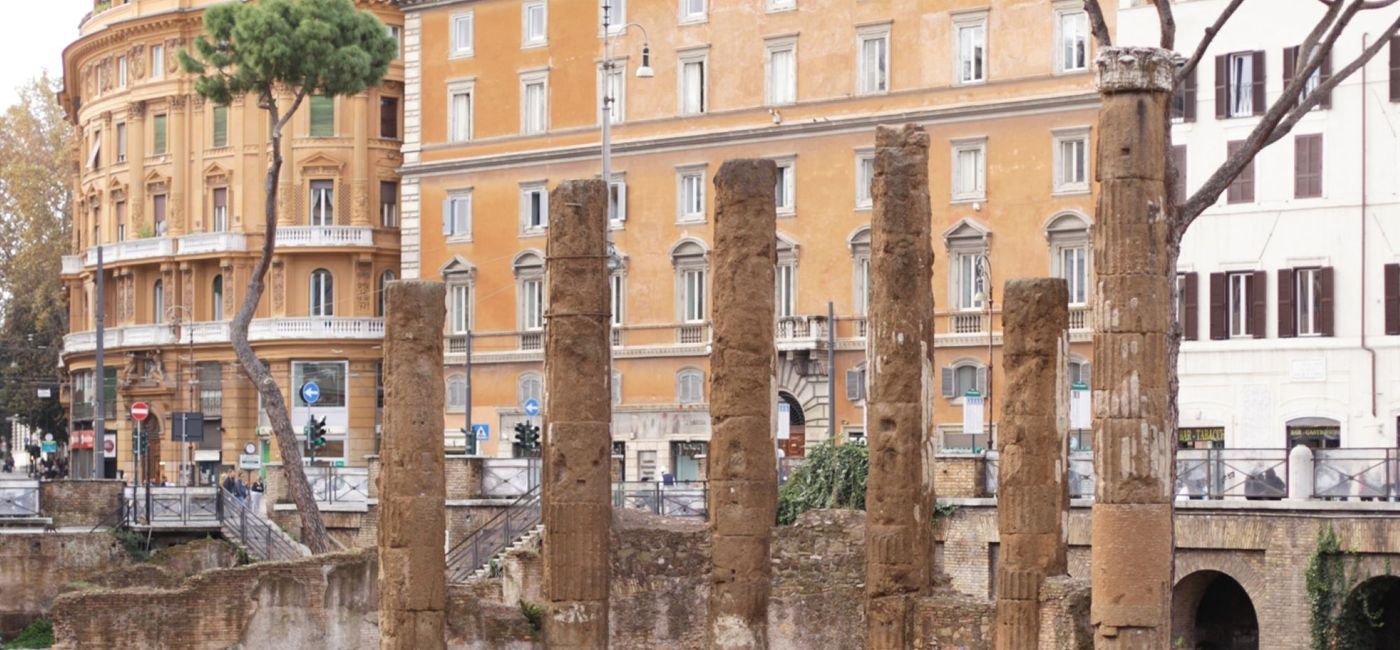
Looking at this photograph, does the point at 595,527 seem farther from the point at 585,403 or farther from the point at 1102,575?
the point at 1102,575

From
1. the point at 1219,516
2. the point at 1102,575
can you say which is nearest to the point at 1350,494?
the point at 1219,516

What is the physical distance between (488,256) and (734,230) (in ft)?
104

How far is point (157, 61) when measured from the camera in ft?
215

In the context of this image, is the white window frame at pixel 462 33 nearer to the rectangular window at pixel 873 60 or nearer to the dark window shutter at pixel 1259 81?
the rectangular window at pixel 873 60

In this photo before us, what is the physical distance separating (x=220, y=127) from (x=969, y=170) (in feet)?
74.6

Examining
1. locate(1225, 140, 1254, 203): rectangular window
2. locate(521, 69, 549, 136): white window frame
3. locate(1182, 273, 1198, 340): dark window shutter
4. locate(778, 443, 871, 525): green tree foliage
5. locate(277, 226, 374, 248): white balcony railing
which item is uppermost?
locate(521, 69, 549, 136): white window frame

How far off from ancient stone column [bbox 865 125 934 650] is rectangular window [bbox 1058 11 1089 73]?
23.0m

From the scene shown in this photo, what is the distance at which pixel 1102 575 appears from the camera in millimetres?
20797

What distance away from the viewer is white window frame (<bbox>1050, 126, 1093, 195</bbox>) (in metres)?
48.0

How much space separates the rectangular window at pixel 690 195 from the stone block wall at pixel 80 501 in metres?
15.6

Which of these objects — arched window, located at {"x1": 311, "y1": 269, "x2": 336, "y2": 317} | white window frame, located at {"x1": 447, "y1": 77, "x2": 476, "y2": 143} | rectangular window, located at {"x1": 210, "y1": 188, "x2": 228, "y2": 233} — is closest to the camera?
white window frame, located at {"x1": 447, "y1": 77, "x2": 476, "y2": 143}

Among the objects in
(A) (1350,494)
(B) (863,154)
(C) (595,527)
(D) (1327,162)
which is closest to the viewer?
(C) (595,527)

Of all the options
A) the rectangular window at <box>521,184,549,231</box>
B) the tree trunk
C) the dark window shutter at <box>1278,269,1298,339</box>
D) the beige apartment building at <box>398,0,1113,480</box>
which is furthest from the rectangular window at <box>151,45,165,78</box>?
the dark window shutter at <box>1278,269,1298,339</box>

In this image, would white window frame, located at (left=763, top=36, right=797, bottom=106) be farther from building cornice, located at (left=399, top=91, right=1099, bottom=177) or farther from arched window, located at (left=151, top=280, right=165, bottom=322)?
arched window, located at (left=151, top=280, right=165, bottom=322)
